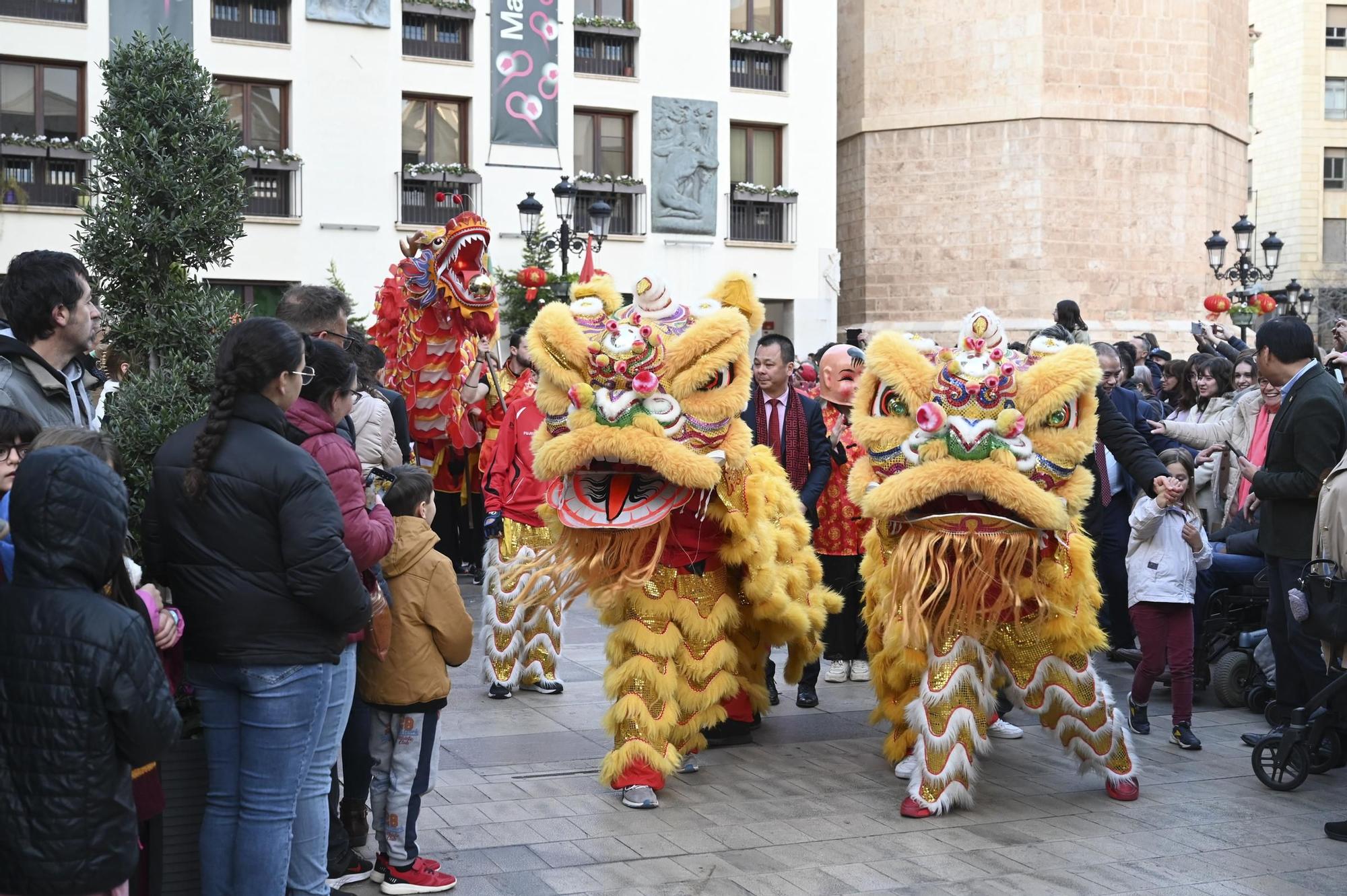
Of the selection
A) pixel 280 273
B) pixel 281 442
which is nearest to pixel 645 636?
pixel 281 442

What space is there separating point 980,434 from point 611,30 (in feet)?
69.8

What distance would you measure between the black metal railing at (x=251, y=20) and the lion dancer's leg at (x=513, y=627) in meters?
17.2

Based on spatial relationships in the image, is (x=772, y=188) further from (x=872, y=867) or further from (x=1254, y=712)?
(x=872, y=867)

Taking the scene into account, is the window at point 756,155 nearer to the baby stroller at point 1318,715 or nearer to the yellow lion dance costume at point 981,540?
the baby stroller at point 1318,715

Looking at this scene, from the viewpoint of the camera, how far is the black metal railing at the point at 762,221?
27656 mm

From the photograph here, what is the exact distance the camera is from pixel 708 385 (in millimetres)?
6750

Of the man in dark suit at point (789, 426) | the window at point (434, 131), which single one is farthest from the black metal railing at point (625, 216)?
the man in dark suit at point (789, 426)

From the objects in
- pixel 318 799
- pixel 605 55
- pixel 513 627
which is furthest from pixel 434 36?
pixel 318 799

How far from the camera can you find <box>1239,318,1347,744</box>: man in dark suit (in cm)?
718

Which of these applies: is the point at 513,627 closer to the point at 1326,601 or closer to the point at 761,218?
the point at 1326,601

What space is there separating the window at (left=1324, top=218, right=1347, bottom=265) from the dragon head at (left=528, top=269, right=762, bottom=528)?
48.8 meters

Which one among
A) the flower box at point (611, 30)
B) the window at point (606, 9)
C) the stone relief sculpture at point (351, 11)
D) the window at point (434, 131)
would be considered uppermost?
the window at point (606, 9)

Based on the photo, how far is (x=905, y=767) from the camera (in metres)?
7.07

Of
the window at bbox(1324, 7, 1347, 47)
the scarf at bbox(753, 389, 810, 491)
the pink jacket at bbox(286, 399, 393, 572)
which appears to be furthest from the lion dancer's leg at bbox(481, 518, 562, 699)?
the window at bbox(1324, 7, 1347, 47)
